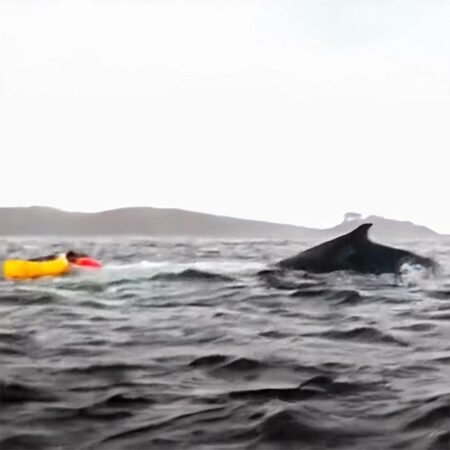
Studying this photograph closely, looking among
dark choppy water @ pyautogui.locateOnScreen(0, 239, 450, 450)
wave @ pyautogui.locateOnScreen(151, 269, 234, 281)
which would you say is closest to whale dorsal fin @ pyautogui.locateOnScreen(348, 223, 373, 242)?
dark choppy water @ pyautogui.locateOnScreen(0, 239, 450, 450)

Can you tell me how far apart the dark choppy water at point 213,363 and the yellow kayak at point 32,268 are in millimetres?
109

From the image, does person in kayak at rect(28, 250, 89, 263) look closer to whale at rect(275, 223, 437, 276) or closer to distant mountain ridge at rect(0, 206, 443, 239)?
distant mountain ridge at rect(0, 206, 443, 239)

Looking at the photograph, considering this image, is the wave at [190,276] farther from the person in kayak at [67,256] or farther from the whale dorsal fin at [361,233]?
the whale dorsal fin at [361,233]

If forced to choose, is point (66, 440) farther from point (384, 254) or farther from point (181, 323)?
point (384, 254)

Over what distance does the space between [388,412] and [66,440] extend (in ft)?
2.88

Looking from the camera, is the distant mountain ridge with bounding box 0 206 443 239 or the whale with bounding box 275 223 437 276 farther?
the whale with bounding box 275 223 437 276

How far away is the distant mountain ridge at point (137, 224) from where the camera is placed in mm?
3355

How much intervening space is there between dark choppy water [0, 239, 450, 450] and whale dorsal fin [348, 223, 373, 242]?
26cm

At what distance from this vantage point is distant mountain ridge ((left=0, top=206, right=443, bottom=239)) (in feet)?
11.0

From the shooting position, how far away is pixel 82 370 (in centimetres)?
243

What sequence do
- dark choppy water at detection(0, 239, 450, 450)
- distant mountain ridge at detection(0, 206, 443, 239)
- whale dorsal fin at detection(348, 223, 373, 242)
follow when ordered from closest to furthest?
1. dark choppy water at detection(0, 239, 450, 450)
2. distant mountain ridge at detection(0, 206, 443, 239)
3. whale dorsal fin at detection(348, 223, 373, 242)

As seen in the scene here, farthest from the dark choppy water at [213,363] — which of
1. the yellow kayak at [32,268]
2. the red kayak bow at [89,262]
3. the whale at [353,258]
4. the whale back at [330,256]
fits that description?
the whale back at [330,256]

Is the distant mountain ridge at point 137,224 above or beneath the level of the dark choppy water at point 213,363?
above

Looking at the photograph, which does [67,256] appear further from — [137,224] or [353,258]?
[353,258]
